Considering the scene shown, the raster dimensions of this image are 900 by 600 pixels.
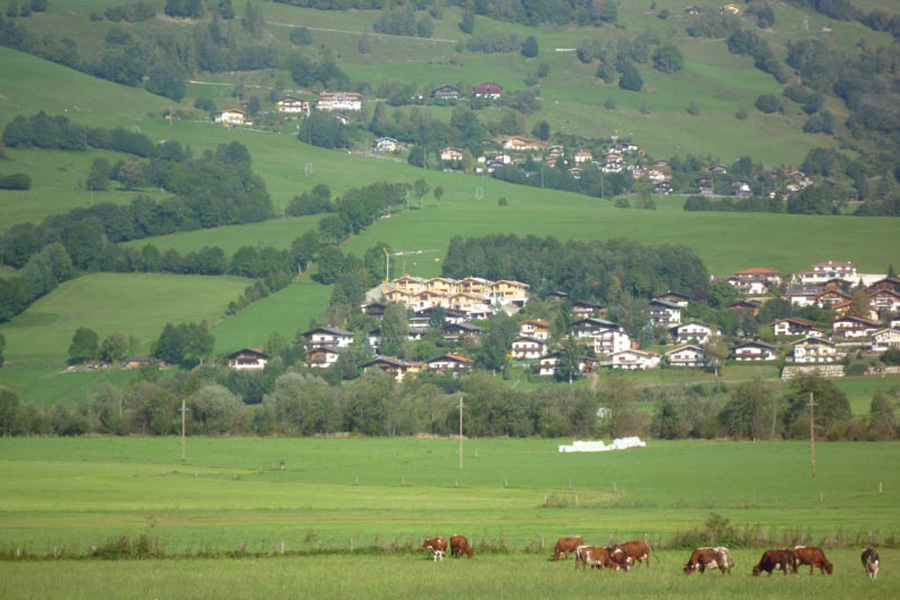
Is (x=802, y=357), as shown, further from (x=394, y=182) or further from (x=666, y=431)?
(x=394, y=182)

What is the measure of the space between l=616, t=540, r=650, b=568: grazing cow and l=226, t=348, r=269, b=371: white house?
8189 cm

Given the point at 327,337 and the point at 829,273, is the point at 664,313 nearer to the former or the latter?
the point at 829,273

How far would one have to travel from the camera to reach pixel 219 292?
13512 cm

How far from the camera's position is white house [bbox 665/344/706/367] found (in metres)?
117

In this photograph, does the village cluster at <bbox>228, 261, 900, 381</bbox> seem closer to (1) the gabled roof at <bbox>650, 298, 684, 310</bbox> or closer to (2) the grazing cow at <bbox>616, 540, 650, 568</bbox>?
(1) the gabled roof at <bbox>650, 298, 684, 310</bbox>

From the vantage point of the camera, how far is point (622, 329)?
425ft

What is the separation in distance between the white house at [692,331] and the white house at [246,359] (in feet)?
110

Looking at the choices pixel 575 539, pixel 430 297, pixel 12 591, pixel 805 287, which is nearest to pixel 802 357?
pixel 805 287

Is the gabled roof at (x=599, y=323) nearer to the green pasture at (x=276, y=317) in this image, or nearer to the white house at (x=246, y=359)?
the green pasture at (x=276, y=317)

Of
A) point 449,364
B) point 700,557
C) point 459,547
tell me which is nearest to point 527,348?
point 449,364

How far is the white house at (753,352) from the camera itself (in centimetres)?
11900

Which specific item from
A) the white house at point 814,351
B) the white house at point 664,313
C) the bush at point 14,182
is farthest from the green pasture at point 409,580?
the bush at point 14,182

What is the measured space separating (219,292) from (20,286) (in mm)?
16220

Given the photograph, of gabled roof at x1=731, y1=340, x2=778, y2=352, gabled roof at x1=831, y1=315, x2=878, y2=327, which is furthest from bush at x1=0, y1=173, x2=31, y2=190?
gabled roof at x1=831, y1=315, x2=878, y2=327
